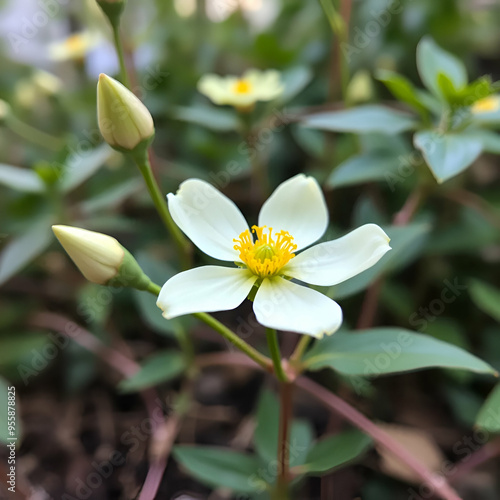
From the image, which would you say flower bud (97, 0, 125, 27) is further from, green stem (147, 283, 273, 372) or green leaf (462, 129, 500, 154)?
green leaf (462, 129, 500, 154)

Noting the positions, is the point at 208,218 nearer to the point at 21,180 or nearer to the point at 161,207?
the point at 161,207

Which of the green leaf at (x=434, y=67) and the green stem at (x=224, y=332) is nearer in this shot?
the green stem at (x=224, y=332)

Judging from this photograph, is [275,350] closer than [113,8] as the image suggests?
Yes

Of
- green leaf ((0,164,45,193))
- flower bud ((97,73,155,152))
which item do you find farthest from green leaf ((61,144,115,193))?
flower bud ((97,73,155,152))

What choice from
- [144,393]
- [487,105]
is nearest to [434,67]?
[487,105]

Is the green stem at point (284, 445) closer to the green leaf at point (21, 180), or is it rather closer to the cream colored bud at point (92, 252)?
the cream colored bud at point (92, 252)

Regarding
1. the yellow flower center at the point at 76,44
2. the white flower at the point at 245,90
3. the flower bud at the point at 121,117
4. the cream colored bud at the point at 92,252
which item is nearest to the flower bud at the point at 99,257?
the cream colored bud at the point at 92,252

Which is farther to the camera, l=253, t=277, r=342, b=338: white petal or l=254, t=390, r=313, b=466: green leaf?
l=254, t=390, r=313, b=466: green leaf
